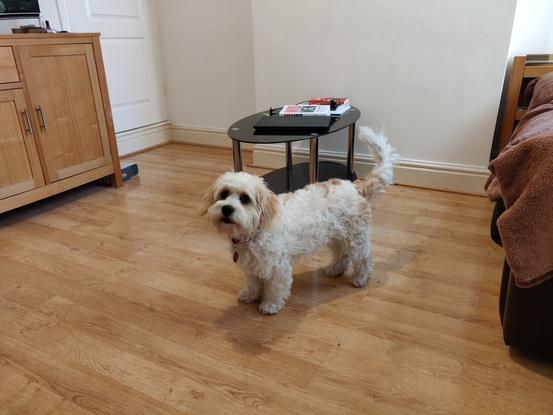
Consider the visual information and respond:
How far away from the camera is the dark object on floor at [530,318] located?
3.90ft

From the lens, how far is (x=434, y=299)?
1637mm

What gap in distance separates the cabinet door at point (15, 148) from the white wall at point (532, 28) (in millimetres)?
2702

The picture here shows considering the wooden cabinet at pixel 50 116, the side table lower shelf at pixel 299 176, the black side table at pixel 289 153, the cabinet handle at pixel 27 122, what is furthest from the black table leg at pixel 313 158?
the cabinet handle at pixel 27 122

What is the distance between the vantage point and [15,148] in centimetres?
228

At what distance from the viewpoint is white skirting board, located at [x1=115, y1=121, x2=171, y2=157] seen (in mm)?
3596

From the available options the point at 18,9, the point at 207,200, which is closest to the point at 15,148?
the point at 18,9

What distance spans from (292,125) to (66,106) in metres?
1.40

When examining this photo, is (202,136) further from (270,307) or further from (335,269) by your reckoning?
(270,307)

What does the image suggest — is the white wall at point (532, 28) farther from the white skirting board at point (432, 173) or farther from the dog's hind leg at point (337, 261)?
the dog's hind leg at point (337, 261)

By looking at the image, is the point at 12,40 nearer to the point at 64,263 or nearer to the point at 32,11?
the point at 32,11

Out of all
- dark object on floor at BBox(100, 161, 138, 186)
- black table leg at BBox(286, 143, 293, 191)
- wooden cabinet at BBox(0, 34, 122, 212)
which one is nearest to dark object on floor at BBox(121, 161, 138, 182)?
dark object on floor at BBox(100, 161, 138, 186)

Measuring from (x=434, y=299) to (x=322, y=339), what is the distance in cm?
51

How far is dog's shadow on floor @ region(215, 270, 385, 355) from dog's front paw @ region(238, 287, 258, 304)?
2 cm

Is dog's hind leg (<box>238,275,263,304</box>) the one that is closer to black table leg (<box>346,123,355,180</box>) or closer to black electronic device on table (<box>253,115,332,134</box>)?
black electronic device on table (<box>253,115,332,134</box>)
